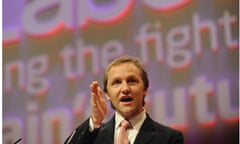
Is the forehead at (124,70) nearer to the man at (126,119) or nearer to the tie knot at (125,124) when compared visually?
the man at (126,119)

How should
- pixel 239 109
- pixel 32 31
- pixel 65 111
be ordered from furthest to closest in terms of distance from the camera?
pixel 32 31
pixel 65 111
pixel 239 109

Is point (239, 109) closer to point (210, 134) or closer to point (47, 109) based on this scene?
point (210, 134)

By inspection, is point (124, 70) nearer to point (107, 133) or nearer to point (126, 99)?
point (126, 99)

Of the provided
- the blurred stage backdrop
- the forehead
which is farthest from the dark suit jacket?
the blurred stage backdrop

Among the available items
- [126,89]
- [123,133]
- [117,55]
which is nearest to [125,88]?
[126,89]

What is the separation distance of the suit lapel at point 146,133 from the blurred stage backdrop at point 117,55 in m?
0.67

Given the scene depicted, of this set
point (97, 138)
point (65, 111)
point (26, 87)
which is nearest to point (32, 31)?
point (26, 87)

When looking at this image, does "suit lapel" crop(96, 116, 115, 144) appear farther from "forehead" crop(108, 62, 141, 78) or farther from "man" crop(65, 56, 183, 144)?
"forehead" crop(108, 62, 141, 78)

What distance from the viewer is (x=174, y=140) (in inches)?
48.5

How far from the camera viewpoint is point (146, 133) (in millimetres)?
1260

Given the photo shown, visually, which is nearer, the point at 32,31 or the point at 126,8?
the point at 126,8

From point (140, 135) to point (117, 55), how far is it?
901 mm

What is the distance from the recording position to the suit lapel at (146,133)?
1.24 meters

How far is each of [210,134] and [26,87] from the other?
961 mm
